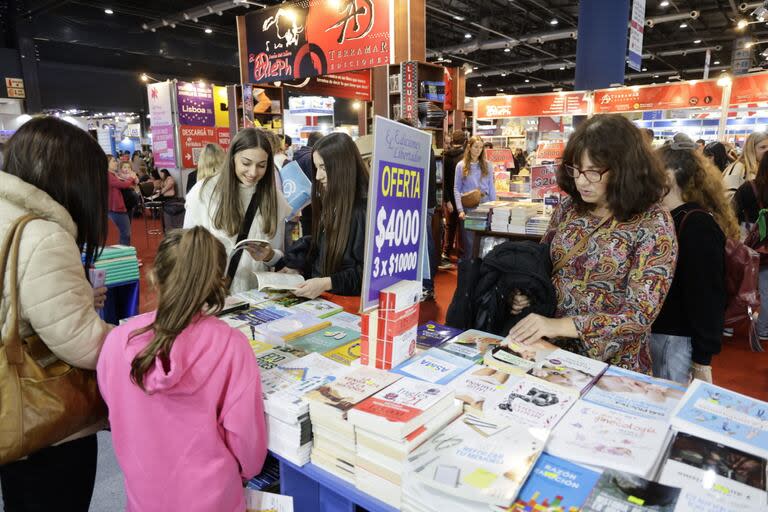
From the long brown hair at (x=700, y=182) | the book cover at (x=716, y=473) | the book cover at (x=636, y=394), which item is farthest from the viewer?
the long brown hair at (x=700, y=182)

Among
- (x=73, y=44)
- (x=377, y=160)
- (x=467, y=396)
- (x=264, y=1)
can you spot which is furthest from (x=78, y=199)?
(x=73, y=44)

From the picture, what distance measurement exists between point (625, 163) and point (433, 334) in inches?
33.2

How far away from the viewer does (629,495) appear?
933 millimetres

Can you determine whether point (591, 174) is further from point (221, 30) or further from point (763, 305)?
point (221, 30)

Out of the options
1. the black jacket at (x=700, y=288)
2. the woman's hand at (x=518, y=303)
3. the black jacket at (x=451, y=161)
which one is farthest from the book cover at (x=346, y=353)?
the black jacket at (x=451, y=161)

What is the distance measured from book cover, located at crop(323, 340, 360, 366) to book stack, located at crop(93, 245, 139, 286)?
205cm

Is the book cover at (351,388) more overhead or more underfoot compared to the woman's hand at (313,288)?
more underfoot

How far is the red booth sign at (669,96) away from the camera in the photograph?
36.1 feet

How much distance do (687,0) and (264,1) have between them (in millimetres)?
11651

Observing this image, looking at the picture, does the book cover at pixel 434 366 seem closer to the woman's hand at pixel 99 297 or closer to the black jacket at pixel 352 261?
the black jacket at pixel 352 261

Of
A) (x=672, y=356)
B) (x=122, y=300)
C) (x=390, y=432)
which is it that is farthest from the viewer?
(x=122, y=300)

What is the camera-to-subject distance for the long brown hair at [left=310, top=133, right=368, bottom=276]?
7.25 ft

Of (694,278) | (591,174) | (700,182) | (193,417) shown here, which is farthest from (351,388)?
(700,182)

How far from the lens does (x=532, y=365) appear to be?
4.70 feet
